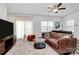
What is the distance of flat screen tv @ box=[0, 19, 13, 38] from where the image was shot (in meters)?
1.69

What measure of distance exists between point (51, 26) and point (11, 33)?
0.80 m

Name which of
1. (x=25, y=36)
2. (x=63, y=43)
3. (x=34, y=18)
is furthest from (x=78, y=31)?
(x=25, y=36)

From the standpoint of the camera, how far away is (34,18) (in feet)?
6.03

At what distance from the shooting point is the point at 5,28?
70.4 inches

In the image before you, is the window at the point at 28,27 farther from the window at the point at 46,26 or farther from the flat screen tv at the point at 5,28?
the flat screen tv at the point at 5,28

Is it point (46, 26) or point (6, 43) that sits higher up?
point (46, 26)

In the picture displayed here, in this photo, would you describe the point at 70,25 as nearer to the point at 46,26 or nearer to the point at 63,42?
the point at 46,26

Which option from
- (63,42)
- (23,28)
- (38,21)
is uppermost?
(38,21)

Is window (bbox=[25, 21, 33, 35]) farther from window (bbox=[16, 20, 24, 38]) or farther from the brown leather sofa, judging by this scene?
the brown leather sofa

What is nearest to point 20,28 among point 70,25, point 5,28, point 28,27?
point 28,27

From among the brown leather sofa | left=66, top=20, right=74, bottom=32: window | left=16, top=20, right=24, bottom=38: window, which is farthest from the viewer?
the brown leather sofa

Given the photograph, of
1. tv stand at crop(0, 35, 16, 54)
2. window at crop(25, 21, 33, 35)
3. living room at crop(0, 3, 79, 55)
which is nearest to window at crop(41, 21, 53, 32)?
living room at crop(0, 3, 79, 55)

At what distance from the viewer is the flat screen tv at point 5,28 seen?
1688 mm
